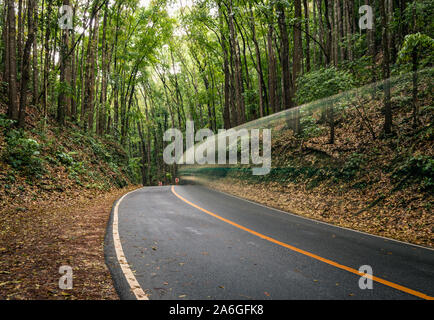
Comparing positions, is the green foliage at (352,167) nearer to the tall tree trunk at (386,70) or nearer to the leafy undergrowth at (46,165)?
the tall tree trunk at (386,70)

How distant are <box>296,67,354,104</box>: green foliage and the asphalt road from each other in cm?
524

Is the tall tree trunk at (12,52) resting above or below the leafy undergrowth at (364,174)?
above

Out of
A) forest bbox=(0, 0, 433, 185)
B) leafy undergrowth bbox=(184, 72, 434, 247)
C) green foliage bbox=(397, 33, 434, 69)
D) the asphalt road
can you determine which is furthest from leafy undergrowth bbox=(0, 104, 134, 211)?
green foliage bbox=(397, 33, 434, 69)

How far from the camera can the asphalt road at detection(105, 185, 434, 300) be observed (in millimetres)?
3322

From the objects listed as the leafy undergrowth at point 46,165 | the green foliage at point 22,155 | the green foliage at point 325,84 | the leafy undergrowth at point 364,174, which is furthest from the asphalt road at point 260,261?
the green foliage at point 22,155

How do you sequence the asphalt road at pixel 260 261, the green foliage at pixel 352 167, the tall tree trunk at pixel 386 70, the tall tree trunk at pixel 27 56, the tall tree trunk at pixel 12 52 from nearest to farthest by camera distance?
the asphalt road at pixel 260 261, the tall tree trunk at pixel 386 70, the green foliage at pixel 352 167, the tall tree trunk at pixel 12 52, the tall tree trunk at pixel 27 56

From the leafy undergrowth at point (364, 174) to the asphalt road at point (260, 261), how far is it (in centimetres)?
149

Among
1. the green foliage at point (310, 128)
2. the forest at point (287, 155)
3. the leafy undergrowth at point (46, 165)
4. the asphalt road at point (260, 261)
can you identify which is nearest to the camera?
the asphalt road at point (260, 261)

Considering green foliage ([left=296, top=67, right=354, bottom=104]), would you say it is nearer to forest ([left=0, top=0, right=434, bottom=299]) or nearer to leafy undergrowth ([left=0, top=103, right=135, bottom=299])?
forest ([left=0, top=0, right=434, bottom=299])

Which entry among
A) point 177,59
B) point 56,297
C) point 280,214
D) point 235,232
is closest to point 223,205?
point 280,214

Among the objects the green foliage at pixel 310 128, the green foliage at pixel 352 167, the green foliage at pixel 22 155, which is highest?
the green foliage at pixel 310 128

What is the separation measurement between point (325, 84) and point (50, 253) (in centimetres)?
960

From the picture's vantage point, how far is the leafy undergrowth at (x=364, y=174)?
705cm

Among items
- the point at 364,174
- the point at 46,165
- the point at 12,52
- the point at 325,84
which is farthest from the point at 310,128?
the point at 12,52
